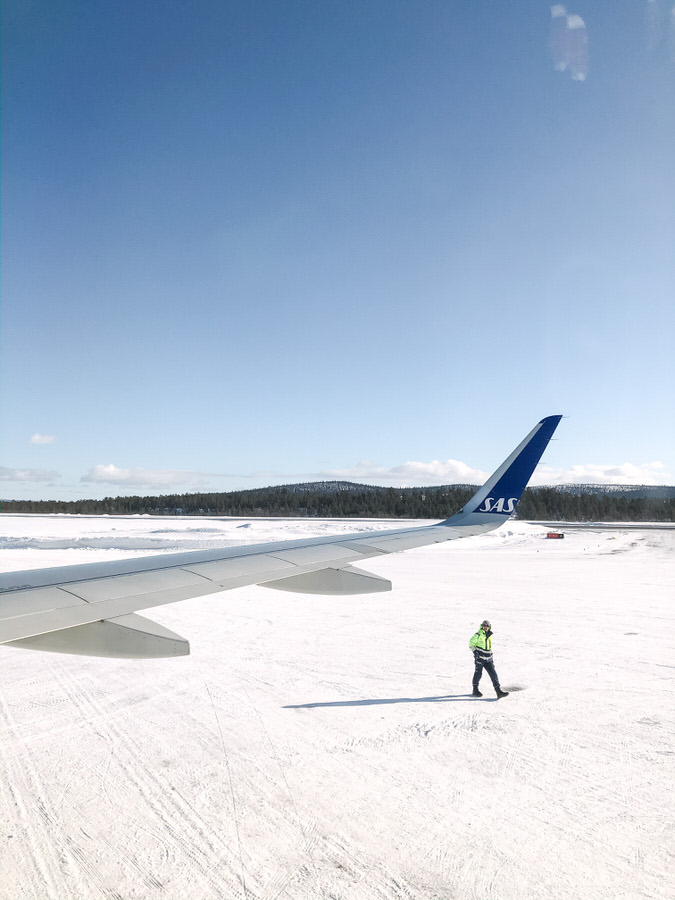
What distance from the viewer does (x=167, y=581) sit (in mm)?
4699

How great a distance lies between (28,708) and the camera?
7.59m

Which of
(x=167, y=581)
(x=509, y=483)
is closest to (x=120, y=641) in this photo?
(x=167, y=581)

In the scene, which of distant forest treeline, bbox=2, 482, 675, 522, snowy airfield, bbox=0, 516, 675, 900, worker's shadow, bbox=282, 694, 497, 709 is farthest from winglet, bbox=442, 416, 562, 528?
distant forest treeline, bbox=2, 482, 675, 522

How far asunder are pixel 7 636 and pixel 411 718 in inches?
226

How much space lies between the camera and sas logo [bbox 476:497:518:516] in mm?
8066

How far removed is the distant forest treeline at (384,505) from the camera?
81188mm

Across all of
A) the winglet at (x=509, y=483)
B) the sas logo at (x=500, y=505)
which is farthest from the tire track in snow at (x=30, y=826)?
the sas logo at (x=500, y=505)

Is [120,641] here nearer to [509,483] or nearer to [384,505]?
[509,483]

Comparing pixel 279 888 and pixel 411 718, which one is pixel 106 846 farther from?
pixel 411 718

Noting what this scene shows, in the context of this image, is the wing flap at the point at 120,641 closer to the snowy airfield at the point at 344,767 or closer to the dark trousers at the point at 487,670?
the snowy airfield at the point at 344,767

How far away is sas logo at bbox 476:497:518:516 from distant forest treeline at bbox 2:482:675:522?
65.7 meters

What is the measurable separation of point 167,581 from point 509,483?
5.21 metres

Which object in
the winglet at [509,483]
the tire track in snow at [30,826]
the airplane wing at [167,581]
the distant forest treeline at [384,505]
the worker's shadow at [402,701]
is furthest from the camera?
the distant forest treeline at [384,505]

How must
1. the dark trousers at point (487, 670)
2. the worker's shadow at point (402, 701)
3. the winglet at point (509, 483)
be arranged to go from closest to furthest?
the winglet at point (509, 483) → the worker's shadow at point (402, 701) → the dark trousers at point (487, 670)
